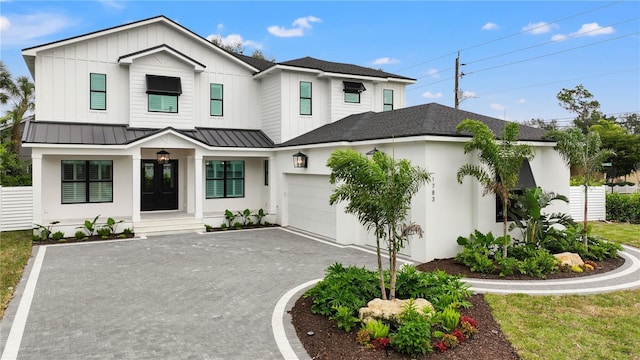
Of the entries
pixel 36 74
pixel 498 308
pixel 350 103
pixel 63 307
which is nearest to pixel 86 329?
pixel 63 307

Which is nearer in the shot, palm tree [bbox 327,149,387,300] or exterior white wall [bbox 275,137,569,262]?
palm tree [bbox 327,149,387,300]

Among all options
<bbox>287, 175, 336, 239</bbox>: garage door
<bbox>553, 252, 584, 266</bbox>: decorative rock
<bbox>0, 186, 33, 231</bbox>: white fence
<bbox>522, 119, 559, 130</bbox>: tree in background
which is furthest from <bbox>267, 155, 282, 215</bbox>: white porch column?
<bbox>522, 119, 559, 130</bbox>: tree in background

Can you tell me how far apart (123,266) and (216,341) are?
19.0ft

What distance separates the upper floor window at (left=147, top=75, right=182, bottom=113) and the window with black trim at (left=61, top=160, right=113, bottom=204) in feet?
9.65

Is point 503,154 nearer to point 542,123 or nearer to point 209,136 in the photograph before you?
point 209,136

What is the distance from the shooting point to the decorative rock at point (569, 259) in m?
9.91

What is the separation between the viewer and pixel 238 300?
7812mm

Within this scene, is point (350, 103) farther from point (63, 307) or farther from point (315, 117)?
point (63, 307)

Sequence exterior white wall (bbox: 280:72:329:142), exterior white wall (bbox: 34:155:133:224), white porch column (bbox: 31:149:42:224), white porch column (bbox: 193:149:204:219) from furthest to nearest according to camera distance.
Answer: exterior white wall (bbox: 280:72:329:142)
white porch column (bbox: 193:149:204:219)
exterior white wall (bbox: 34:155:133:224)
white porch column (bbox: 31:149:42:224)

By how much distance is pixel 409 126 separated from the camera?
1191cm

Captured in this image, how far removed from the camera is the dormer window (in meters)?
18.9

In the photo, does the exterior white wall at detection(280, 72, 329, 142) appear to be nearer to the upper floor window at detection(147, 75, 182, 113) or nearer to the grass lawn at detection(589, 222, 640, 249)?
the upper floor window at detection(147, 75, 182, 113)

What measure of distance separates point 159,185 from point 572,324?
16.2 metres

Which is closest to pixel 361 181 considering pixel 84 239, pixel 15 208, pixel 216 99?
pixel 84 239
